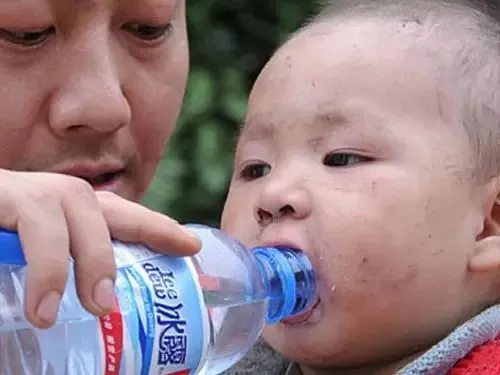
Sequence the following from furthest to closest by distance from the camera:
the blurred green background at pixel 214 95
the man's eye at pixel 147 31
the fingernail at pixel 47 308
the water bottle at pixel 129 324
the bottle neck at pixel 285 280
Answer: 1. the blurred green background at pixel 214 95
2. the man's eye at pixel 147 31
3. the bottle neck at pixel 285 280
4. the water bottle at pixel 129 324
5. the fingernail at pixel 47 308

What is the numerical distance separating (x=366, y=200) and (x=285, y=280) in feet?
0.39

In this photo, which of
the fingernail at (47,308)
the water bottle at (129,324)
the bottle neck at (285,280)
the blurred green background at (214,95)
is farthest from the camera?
the blurred green background at (214,95)

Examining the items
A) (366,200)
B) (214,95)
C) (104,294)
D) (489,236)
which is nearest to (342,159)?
(366,200)

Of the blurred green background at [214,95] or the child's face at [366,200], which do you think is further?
the blurred green background at [214,95]

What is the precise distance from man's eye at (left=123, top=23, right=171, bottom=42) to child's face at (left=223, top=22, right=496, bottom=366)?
0.13 metres

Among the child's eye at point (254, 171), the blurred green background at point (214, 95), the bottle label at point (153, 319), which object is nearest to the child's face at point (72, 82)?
the child's eye at point (254, 171)

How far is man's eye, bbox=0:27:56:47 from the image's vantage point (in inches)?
49.2

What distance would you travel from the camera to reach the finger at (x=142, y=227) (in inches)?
39.0

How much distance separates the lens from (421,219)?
4.21 feet

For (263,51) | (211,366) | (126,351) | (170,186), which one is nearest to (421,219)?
(211,366)

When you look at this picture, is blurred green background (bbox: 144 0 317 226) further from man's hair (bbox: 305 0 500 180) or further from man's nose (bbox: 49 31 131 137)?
man's nose (bbox: 49 31 131 137)

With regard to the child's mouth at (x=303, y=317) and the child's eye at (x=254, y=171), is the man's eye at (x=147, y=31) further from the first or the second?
the child's mouth at (x=303, y=317)

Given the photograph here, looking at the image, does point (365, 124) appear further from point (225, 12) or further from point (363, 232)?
point (225, 12)

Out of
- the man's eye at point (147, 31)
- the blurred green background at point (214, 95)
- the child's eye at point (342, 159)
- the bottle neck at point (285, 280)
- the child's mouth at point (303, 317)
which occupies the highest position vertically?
the man's eye at point (147, 31)
